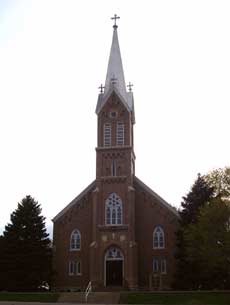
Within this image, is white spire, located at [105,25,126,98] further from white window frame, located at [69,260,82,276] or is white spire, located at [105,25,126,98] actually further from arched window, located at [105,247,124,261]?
white window frame, located at [69,260,82,276]

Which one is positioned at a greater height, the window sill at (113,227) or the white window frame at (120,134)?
the white window frame at (120,134)

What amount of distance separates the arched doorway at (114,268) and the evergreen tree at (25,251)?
5.94m

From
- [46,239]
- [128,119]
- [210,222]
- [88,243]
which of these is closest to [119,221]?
[88,243]

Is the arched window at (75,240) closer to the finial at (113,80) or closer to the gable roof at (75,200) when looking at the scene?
the gable roof at (75,200)

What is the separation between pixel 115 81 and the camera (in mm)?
57781

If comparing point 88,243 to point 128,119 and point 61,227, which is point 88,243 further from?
point 128,119

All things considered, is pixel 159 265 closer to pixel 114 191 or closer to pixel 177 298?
pixel 114 191

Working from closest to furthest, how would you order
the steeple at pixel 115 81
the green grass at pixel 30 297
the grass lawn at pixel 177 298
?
the grass lawn at pixel 177 298 < the green grass at pixel 30 297 < the steeple at pixel 115 81

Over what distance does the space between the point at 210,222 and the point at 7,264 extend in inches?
805

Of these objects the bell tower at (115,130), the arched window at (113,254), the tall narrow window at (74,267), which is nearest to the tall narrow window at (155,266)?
the arched window at (113,254)

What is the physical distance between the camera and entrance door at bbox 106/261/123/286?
167 feet

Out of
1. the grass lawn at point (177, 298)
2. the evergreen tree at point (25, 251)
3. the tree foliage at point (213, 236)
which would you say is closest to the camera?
the grass lawn at point (177, 298)

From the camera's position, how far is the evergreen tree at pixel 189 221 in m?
45.6

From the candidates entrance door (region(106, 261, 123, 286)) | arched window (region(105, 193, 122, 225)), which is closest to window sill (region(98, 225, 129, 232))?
arched window (region(105, 193, 122, 225))
